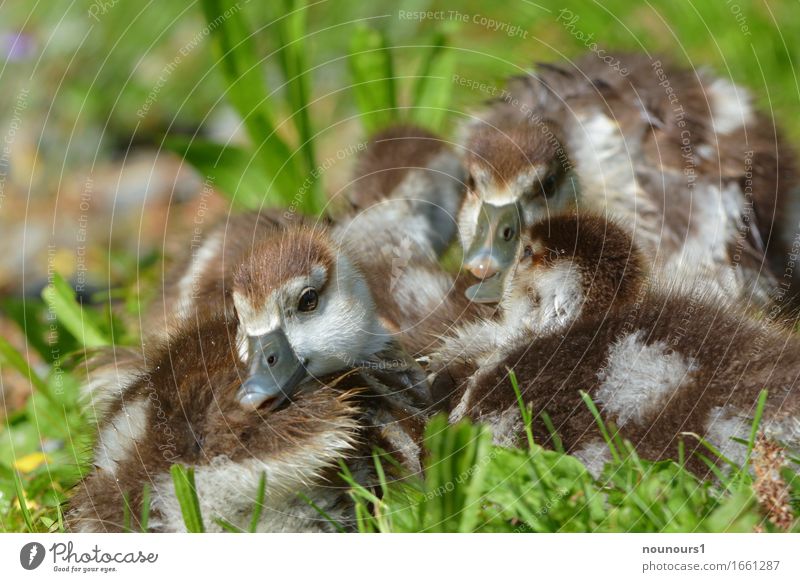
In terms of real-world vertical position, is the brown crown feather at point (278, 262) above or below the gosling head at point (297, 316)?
above

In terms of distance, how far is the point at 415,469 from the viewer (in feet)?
7.00

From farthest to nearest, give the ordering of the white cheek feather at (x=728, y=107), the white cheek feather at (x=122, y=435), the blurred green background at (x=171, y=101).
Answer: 1. the blurred green background at (x=171, y=101)
2. the white cheek feather at (x=728, y=107)
3. the white cheek feather at (x=122, y=435)

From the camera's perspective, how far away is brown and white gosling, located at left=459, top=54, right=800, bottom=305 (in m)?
2.95

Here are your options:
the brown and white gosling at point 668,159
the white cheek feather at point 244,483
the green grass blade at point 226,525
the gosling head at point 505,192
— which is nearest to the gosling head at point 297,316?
the white cheek feather at point 244,483

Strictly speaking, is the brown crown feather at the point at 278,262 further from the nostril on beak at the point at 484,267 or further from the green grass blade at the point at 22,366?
the green grass blade at the point at 22,366

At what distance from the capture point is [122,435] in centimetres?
212

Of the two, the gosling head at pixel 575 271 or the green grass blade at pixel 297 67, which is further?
the green grass blade at pixel 297 67

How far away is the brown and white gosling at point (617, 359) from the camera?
6.62 ft

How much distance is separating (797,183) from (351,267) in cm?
161

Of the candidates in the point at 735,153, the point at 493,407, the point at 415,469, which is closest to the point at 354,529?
the point at 415,469

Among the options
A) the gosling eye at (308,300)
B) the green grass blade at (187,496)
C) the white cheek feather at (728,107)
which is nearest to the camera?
the green grass blade at (187,496)

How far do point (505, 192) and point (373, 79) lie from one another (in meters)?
1.05
